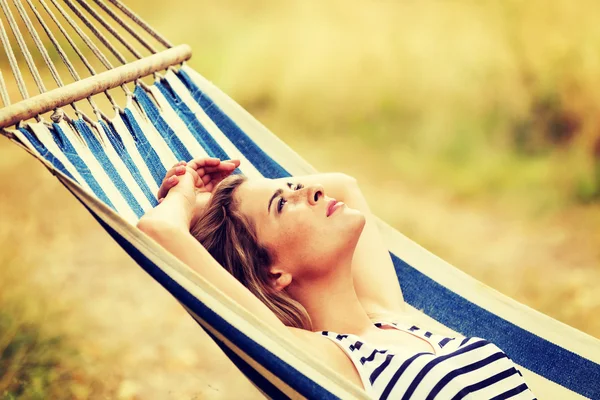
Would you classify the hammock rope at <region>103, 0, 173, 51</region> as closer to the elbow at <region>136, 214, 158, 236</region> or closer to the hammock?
the hammock

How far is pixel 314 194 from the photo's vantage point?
1936 millimetres

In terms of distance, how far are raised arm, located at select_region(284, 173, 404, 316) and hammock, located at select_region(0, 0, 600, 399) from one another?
→ 121 millimetres

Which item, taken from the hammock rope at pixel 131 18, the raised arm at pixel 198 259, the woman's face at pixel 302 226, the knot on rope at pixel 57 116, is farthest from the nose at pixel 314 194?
the hammock rope at pixel 131 18

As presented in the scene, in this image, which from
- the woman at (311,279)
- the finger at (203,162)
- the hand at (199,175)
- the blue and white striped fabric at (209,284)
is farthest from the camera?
the finger at (203,162)

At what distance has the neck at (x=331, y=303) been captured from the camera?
6.45ft

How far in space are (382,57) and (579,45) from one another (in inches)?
63.3

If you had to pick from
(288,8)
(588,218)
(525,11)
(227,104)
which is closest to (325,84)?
(288,8)

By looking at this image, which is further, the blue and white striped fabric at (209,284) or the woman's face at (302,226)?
the woman's face at (302,226)

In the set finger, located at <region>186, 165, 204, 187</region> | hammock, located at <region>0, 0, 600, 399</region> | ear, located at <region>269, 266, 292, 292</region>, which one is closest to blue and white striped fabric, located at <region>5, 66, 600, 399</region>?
hammock, located at <region>0, 0, 600, 399</region>

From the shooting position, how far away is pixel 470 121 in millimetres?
6188

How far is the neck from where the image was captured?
1965 millimetres

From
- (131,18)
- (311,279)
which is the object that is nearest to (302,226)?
(311,279)

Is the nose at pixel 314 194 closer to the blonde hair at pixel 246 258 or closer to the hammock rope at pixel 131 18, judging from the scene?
the blonde hair at pixel 246 258

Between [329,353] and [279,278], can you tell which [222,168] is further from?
[329,353]
